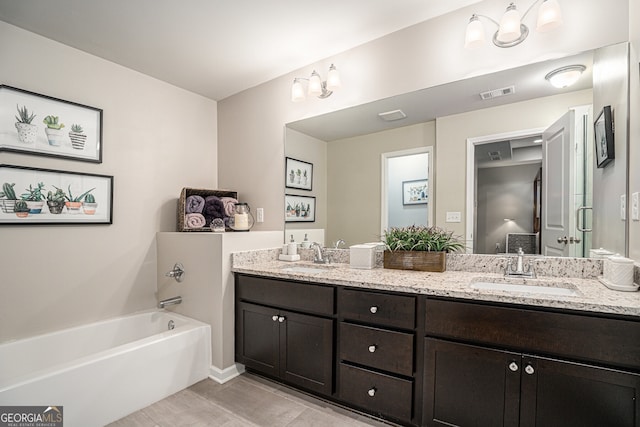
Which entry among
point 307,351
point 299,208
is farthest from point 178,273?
point 307,351

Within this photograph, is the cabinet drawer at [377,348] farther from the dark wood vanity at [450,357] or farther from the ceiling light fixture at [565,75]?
the ceiling light fixture at [565,75]

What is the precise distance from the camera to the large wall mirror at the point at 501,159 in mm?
1538

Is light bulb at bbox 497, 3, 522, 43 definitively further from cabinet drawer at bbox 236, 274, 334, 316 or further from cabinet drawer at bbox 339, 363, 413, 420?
cabinet drawer at bbox 339, 363, 413, 420

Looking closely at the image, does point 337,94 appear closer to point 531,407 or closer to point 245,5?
point 245,5

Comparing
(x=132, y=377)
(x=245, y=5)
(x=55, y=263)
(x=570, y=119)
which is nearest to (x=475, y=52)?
(x=570, y=119)

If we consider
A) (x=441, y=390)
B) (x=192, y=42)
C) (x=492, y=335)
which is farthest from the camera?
(x=192, y=42)

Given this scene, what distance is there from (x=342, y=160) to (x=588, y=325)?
67.0 inches

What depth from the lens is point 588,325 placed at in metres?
1.15

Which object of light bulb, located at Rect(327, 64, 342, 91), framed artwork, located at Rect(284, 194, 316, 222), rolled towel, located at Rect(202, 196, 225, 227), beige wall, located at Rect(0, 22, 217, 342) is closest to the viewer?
beige wall, located at Rect(0, 22, 217, 342)

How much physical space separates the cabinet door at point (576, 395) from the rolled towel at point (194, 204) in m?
2.45

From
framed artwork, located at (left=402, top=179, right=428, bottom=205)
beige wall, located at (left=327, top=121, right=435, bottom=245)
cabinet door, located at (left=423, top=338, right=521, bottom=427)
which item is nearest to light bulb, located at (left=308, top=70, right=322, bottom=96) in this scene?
beige wall, located at (left=327, top=121, right=435, bottom=245)

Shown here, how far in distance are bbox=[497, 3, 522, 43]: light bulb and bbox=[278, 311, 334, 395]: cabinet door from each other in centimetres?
183

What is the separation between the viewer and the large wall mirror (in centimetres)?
154

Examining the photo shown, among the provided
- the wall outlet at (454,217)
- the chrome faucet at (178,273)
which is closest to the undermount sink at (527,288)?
the wall outlet at (454,217)
